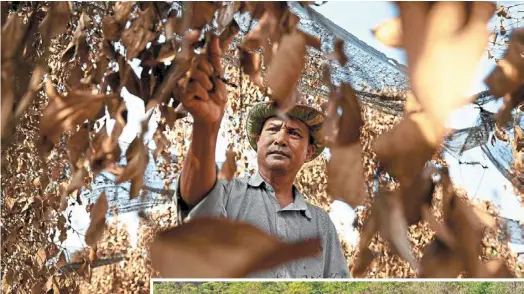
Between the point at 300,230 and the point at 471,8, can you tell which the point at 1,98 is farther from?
the point at 300,230

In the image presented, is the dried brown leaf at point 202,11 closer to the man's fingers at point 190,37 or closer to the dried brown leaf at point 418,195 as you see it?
the man's fingers at point 190,37

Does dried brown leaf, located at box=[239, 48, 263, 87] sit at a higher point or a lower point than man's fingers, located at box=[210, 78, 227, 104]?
higher

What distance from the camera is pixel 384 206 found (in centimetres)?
22

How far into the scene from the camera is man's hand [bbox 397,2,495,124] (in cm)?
17

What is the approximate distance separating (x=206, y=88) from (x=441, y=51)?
8.9 inches

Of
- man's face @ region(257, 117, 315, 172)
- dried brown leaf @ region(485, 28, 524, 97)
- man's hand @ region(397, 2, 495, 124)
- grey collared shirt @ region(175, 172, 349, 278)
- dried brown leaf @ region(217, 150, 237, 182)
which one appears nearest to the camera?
man's hand @ region(397, 2, 495, 124)

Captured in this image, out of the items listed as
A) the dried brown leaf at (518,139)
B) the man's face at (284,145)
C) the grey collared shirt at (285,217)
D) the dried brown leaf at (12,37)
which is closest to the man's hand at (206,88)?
the dried brown leaf at (12,37)

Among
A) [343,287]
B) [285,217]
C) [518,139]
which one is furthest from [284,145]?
[343,287]

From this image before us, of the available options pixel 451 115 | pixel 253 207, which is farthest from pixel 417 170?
pixel 253 207

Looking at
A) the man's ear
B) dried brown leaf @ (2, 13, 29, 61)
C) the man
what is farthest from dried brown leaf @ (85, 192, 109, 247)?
the man's ear

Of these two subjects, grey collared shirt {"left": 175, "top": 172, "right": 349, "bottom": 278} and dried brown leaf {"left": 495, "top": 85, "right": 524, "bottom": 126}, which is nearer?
dried brown leaf {"left": 495, "top": 85, "right": 524, "bottom": 126}

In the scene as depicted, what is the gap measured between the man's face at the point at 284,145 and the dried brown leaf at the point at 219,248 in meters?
1.02

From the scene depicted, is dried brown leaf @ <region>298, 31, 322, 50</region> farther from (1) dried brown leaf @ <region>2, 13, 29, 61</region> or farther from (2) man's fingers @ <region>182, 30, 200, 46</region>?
(1) dried brown leaf @ <region>2, 13, 29, 61</region>

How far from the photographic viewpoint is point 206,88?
0.38 metres
